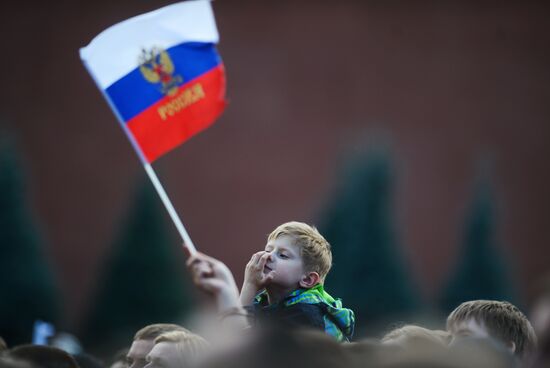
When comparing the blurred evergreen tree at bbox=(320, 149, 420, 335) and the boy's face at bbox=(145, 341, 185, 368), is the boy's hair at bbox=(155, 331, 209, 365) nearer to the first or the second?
the boy's face at bbox=(145, 341, 185, 368)

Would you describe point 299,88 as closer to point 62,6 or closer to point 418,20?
point 418,20

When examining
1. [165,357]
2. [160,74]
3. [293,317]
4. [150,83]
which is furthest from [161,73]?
[293,317]

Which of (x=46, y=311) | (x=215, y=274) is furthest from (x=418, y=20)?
(x=215, y=274)

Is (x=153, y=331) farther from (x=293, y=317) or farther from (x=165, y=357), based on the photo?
(x=293, y=317)

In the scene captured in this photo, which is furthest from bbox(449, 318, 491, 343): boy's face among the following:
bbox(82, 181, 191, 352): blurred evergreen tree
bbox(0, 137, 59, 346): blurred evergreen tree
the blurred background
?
the blurred background

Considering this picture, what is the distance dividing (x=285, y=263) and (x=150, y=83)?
60.9 inches

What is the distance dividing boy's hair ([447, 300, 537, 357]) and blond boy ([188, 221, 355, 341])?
605 millimetres

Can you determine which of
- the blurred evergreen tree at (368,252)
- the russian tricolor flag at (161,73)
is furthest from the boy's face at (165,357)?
the blurred evergreen tree at (368,252)

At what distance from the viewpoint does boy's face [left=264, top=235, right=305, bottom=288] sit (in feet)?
15.8

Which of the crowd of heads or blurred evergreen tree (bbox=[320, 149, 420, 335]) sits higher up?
the crowd of heads

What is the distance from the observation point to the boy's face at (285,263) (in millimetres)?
4824

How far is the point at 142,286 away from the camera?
65.2 feet

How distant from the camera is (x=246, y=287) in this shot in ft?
15.6

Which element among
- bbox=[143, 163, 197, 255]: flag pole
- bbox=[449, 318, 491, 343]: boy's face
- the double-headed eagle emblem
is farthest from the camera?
the double-headed eagle emblem
